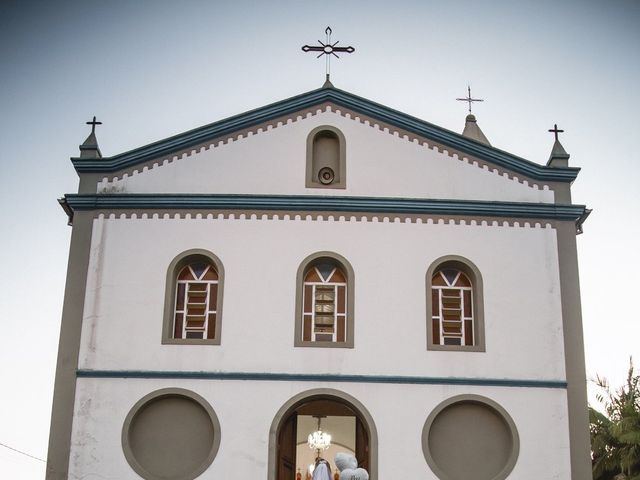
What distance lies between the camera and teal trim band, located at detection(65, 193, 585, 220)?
19.2m

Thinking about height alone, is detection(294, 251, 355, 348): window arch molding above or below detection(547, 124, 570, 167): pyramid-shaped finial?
below

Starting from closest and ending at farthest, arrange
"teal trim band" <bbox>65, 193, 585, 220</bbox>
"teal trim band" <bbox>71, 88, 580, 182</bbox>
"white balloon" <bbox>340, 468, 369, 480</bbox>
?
"white balloon" <bbox>340, 468, 369, 480</bbox>
"teal trim band" <bbox>65, 193, 585, 220</bbox>
"teal trim band" <bbox>71, 88, 580, 182</bbox>

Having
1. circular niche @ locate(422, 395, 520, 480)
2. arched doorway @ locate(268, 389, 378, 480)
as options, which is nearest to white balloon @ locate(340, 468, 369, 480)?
arched doorway @ locate(268, 389, 378, 480)

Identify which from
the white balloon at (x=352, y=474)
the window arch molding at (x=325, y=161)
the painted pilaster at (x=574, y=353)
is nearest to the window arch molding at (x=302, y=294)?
the window arch molding at (x=325, y=161)

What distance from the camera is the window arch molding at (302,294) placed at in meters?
18.5

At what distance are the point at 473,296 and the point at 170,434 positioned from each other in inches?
238

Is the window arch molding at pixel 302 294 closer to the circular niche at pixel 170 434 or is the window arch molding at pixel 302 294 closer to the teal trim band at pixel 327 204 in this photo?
the teal trim band at pixel 327 204

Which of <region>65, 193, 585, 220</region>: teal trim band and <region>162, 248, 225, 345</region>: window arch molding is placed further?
<region>65, 193, 585, 220</region>: teal trim band

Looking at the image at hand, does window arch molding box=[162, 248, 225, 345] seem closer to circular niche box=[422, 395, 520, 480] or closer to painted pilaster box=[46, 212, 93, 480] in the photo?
painted pilaster box=[46, 212, 93, 480]

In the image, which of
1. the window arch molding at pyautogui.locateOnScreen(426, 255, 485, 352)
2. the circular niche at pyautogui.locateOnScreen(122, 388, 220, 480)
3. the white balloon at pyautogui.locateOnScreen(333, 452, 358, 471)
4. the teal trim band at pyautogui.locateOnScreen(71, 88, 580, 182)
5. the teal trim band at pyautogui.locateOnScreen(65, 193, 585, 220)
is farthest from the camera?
the teal trim band at pyautogui.locateOnScreen(71, 88, 580, 182)

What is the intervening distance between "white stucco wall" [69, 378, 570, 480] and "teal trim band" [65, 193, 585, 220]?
10.8 ft

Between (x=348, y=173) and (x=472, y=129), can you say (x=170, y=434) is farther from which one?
(x=472, y=129)

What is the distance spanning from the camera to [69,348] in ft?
60.7

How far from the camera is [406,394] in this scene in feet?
59.9
